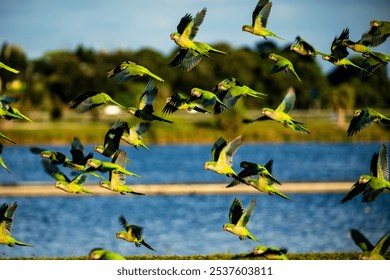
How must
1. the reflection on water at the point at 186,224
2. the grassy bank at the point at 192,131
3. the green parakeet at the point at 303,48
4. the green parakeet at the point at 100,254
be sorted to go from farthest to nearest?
the grassy bank at the point at 192,131, the reflection on water at the point at 186,224, the green parakeet at the point at 303,48, the green parakeet at the point at 100,254

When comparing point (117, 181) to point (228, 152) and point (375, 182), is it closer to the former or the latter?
point (228, 152)

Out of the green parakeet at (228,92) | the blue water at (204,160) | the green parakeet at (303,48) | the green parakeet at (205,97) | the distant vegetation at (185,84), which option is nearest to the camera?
the green parakeet at (205,97)

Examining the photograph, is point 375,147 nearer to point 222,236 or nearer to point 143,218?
point 143,218

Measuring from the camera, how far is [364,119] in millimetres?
8391

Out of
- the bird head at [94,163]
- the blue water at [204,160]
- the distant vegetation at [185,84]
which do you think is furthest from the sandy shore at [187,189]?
the distant vegetation at [185,84]

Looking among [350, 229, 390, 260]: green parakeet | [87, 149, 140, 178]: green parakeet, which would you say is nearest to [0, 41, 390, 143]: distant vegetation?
[350, 229, 390, 260]: green parakeet

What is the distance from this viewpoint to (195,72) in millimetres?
43625

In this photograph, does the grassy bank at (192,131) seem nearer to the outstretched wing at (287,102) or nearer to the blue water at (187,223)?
the blue water at (187,223)

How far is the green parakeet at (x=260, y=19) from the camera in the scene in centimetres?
848

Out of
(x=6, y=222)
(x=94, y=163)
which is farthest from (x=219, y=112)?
(x=6, y=222)
